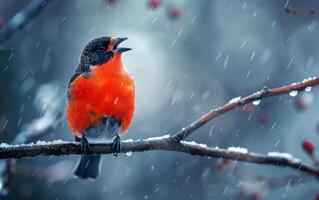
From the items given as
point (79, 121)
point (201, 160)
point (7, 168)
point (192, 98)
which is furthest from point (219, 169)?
point (192, 98)

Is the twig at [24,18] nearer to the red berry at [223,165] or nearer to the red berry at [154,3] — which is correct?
the red berry at [154,3]

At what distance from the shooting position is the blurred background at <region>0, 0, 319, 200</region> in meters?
9.05

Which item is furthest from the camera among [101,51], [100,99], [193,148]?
[101,51]

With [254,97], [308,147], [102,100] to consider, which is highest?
[254,97]

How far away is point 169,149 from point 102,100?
131cm

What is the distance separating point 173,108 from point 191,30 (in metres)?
1.67

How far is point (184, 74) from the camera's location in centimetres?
1062

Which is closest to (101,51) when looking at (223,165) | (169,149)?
(223,165)

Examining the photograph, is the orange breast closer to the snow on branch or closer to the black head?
the black head

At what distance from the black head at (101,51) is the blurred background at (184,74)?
13.5ft

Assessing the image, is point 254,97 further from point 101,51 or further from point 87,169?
Result: point 87,169

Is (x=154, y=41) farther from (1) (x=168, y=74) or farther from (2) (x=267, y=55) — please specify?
(2) (x=267, y=55)

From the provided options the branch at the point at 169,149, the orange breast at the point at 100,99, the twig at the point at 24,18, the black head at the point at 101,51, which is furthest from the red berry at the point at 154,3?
the branch at the point at 169,149

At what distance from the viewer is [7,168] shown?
3.11 m
